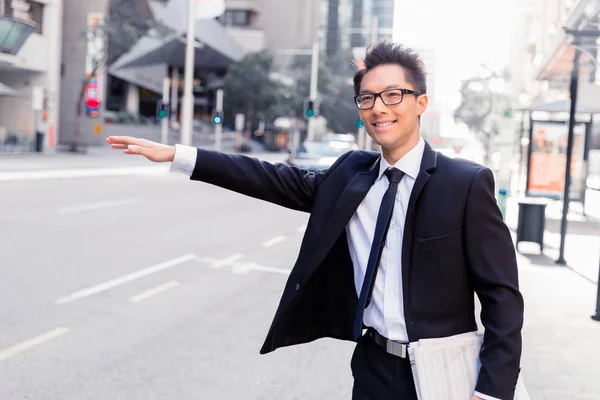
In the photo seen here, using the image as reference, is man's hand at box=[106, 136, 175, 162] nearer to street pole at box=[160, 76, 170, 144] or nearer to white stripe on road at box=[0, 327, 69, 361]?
white stripe on road at box=[0, 327, 69, 361]

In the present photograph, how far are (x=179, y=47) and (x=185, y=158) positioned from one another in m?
79.8

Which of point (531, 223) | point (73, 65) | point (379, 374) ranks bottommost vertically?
point (531, 223)

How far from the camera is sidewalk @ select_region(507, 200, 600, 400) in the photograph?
559 cm

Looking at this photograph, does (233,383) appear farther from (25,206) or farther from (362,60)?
(25,206)

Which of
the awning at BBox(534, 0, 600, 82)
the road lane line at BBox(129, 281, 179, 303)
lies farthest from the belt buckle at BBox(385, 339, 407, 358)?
the awning at BBox(534, 0, 600, 82)

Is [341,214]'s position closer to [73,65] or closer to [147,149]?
[147,149]

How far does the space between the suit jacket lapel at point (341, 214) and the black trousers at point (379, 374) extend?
0.31 meters

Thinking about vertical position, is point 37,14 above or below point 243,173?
above

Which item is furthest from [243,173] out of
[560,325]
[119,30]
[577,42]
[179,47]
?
[179,47]

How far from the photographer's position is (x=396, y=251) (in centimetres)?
254

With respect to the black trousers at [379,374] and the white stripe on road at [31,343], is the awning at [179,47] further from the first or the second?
the black trousers at [379,374]

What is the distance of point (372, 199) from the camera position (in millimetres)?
2654

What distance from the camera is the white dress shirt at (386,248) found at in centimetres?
252

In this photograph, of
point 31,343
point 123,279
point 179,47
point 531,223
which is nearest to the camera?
point 31,343
